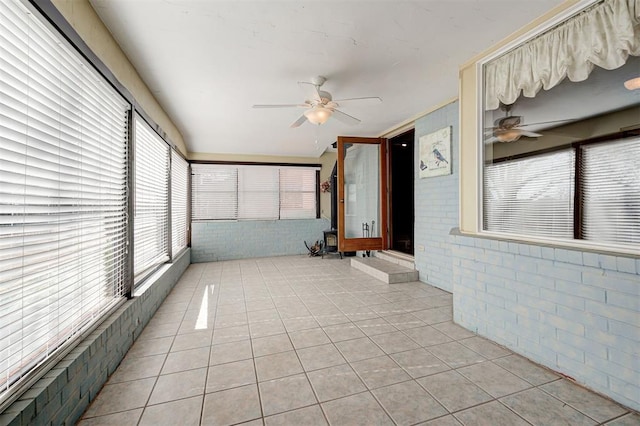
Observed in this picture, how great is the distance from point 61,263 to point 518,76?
3528mm

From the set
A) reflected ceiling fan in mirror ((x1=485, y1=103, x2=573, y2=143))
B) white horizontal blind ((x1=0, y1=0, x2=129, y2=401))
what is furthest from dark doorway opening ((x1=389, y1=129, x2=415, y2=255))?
white horizontal blind ((x1=0, y1=0, x2=129, y2=401))

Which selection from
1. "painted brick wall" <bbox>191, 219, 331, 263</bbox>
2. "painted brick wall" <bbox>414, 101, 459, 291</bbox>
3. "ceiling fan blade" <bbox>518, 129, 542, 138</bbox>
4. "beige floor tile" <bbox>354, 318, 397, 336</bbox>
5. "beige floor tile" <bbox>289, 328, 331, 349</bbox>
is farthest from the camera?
"painted brick wall" <bbox>191, 219, 331, 263</bbox>

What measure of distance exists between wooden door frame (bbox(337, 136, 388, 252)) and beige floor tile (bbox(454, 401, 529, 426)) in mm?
3491

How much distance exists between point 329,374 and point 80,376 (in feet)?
4.95

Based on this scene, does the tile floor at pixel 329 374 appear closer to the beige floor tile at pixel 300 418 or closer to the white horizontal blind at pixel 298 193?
the beige floor tile at pixel 300 418

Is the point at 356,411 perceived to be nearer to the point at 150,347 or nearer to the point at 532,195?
the point at 150,347

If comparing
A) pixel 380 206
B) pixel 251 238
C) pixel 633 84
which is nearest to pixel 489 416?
pixel 633 84

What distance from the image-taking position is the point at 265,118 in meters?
4.27

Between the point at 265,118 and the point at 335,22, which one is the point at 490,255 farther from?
the point at 265,118

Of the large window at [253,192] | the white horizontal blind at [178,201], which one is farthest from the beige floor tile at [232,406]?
the large window at [253,192]

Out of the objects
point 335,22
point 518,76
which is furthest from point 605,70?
point 335,22

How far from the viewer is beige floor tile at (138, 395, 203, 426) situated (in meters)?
1.54

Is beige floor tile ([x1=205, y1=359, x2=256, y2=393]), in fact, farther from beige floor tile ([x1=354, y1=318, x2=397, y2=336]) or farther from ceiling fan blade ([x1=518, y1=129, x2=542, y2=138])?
ceiling fan blade ([x1=518, y1=129, x2=542, y2=138])

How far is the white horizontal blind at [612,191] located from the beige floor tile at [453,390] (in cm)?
130
